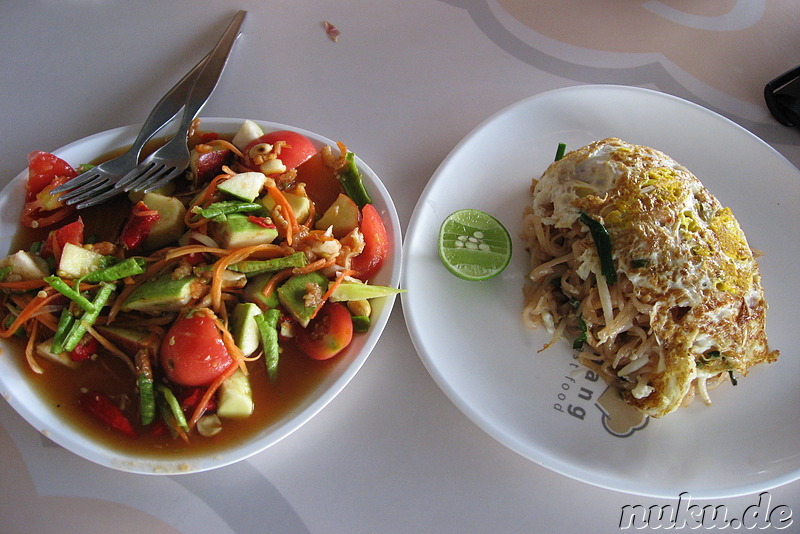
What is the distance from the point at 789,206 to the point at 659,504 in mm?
1361

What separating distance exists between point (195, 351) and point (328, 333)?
1.33 feet

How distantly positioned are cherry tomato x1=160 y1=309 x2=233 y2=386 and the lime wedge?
0.82 metres

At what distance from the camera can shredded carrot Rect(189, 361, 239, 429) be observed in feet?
5.16

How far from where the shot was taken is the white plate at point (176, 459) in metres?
1.51

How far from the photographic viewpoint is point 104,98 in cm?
239

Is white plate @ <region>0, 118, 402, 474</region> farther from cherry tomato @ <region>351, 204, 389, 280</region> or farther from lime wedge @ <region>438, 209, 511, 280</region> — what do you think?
lime wedge @ <region>438, 209, 511, 280</region>

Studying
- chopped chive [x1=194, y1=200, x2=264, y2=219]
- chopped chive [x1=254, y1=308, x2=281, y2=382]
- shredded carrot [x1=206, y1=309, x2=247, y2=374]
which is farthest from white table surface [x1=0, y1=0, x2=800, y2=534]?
chopped chive [x1=194, y1=200, x2=264, y2=219]

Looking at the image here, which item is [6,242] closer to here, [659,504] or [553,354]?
[553,354]

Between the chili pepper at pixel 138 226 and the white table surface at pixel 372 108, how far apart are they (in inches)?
26.7

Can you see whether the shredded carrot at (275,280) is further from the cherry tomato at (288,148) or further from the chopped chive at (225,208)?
the cherry tomato at (288,148)

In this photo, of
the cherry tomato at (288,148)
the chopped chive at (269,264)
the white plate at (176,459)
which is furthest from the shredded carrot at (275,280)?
the cherry tomato at (288,148)

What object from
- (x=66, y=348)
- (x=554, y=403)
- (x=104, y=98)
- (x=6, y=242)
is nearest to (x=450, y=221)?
(x=554, y=403)

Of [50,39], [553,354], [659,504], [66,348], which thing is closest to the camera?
[66,348]

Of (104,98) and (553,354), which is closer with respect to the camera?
(553,354)
